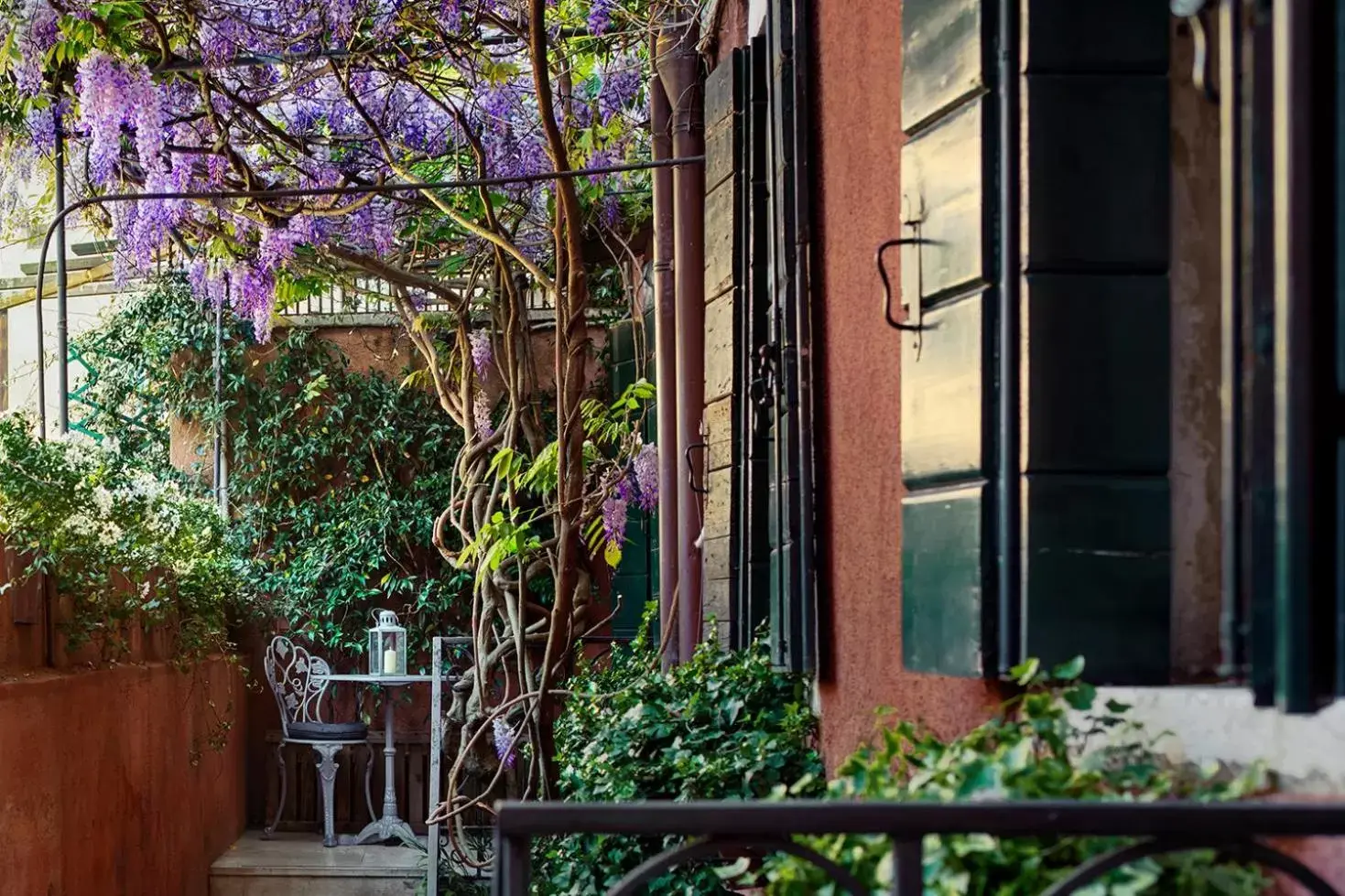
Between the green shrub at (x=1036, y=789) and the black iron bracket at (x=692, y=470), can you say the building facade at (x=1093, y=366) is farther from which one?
the black iron bracket at (x=692, y=470)

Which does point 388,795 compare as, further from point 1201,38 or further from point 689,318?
point 1201,38

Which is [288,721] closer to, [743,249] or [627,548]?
[627,548]

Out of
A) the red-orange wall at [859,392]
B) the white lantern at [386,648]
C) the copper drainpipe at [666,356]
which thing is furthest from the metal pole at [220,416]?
the red-orange wall at [859,392]

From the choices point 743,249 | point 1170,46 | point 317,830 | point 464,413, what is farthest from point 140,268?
point 1170,46

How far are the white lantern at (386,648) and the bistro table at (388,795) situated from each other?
0.07 meters

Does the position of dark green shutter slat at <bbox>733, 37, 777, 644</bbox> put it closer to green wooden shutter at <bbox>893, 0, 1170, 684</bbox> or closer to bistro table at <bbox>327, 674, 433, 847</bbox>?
green wooden shutter at <bbox>893, 0, 1170, 684</bbox>

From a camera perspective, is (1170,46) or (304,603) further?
(304,603)

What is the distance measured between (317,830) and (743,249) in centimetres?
505

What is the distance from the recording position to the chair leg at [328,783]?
736cm

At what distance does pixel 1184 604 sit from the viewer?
1960 mm

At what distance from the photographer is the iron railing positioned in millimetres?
1253

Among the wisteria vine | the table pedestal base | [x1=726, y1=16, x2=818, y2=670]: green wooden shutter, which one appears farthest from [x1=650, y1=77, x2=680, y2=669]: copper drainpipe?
the table pedestal base

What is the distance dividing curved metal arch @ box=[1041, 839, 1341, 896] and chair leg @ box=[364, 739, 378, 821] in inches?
268

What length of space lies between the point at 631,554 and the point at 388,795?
5.41 ft
